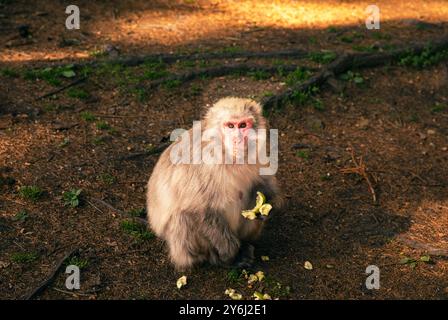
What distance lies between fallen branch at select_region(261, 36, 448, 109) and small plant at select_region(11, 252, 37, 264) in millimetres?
3354

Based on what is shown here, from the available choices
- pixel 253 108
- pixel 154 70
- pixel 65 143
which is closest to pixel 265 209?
pixel 253 108

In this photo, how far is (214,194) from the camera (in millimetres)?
4699

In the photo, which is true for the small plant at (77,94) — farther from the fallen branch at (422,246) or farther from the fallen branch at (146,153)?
the fallen branch at (422,246)

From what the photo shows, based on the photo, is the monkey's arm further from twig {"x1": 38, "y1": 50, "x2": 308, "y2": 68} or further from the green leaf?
twig {"x1": 38, "y1": 50, "x2": 308, "y2": 68}

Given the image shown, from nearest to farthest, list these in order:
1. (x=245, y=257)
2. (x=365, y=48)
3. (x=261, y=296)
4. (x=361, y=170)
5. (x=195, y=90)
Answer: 1. (x=261, y=296)
2. (x=245, y=257)
3. (x=361, y=170)
4. (x=195, y=90)
5. (x=365, y=48)

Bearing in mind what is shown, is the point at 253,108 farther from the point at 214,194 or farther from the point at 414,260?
the point at 414,260

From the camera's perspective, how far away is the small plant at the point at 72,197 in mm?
5513

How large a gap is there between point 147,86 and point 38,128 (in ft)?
4.88

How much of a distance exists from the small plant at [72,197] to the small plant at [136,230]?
490mm

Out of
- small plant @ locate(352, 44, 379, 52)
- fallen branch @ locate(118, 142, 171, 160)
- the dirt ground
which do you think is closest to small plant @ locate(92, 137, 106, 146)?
the dirt ground

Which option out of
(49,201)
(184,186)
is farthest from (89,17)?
(184,186)

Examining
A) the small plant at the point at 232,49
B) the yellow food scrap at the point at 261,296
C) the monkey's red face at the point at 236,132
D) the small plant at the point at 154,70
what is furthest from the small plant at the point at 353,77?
the yellow food scrap at the point at 261,296

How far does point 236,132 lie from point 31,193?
213 cm

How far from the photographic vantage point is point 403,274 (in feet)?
16.3
